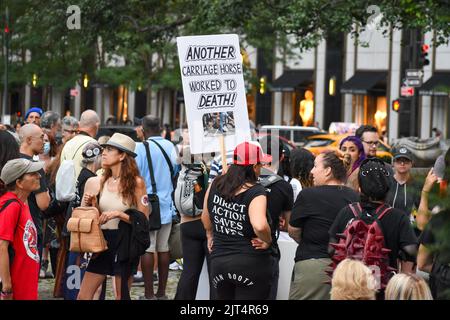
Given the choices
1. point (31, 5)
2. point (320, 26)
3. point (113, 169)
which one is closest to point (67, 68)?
point (31, 5)

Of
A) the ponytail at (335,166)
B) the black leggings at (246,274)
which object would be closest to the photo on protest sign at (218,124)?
the ponytail at (335,166)

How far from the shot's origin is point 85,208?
8.28 m

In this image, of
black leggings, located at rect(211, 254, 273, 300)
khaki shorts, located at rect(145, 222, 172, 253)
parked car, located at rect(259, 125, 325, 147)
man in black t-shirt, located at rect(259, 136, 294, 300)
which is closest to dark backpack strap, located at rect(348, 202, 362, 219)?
black leggings, located at rect(211, 254, 273, 300)

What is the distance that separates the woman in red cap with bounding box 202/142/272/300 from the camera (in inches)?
278

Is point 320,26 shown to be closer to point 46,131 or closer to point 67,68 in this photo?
point 46,131

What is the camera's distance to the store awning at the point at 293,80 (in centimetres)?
5339

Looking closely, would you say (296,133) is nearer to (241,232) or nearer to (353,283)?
(241,232)

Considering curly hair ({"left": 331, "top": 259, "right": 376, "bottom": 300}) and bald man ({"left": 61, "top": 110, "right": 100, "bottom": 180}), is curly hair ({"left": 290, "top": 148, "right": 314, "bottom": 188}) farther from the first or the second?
curly hair ({"left": 331, "top": 259, "right": 376, "bottom": 300})

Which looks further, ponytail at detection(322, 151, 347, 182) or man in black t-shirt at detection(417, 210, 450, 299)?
ponytail at detection(322, 151, 347, 182)

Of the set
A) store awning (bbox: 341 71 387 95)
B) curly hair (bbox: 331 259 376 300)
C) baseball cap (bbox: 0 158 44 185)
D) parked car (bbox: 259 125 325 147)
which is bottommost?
parked car (bbox: 259 125 325 147)

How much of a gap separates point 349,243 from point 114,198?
8.53ft

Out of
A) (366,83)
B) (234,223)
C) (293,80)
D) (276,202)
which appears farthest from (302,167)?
(293,80)

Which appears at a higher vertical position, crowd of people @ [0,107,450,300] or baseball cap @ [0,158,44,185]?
baseball cap @ [0,158,44,185]

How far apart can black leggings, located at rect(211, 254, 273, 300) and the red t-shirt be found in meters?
1.27
